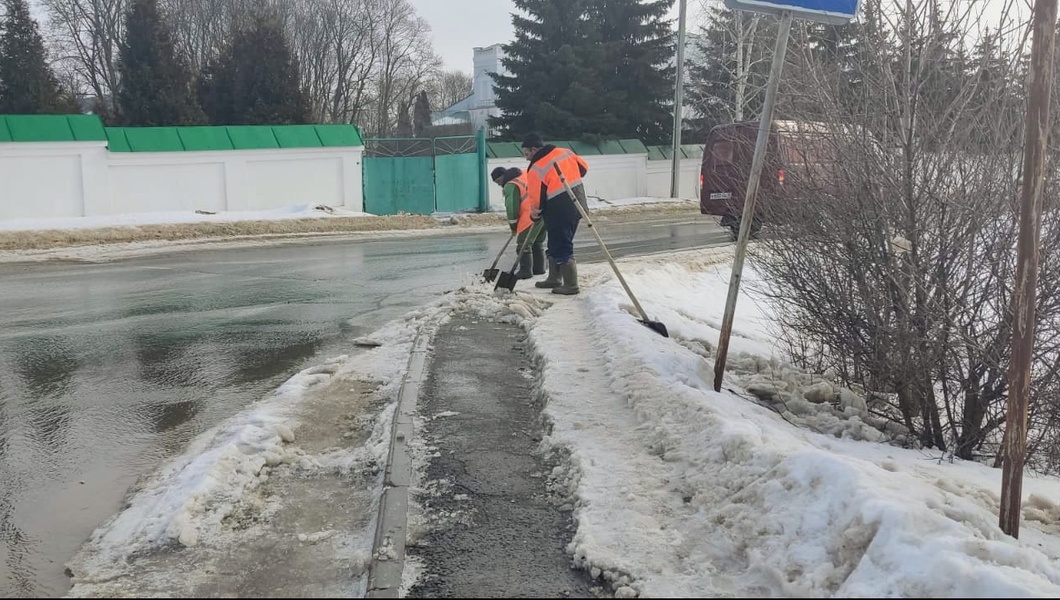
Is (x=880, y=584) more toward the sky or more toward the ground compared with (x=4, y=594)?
more toward the sky

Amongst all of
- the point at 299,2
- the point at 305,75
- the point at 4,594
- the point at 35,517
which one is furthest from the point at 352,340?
the point at 299,2

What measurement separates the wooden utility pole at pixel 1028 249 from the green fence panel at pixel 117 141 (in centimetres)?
2131

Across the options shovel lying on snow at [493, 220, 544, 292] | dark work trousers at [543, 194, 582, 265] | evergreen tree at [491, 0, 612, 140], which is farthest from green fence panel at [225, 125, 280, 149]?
dark work trousers at [543, 194, 582, 265]

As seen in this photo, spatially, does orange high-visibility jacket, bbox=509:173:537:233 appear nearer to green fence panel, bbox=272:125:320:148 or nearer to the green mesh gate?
green fence panel, bbox=272:125:320:148

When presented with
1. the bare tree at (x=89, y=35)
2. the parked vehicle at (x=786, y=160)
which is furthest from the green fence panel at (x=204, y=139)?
the bare tree at (x=89, y=35)

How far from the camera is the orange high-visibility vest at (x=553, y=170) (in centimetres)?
898

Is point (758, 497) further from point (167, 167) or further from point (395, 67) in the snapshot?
point (395, 67)

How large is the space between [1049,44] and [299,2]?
5839 centimetres

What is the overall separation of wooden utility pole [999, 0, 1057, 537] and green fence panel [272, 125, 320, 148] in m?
21.8

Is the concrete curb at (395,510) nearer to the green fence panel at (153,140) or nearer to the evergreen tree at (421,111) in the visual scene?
the green fence panel at (153,140)

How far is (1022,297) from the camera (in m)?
3.43

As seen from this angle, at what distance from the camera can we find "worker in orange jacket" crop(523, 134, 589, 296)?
9039mm

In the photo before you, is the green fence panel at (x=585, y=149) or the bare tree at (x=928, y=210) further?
the green fence panel at (x=585, y=149)

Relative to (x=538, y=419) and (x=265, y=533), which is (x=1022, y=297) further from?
(x=265, y=533)
